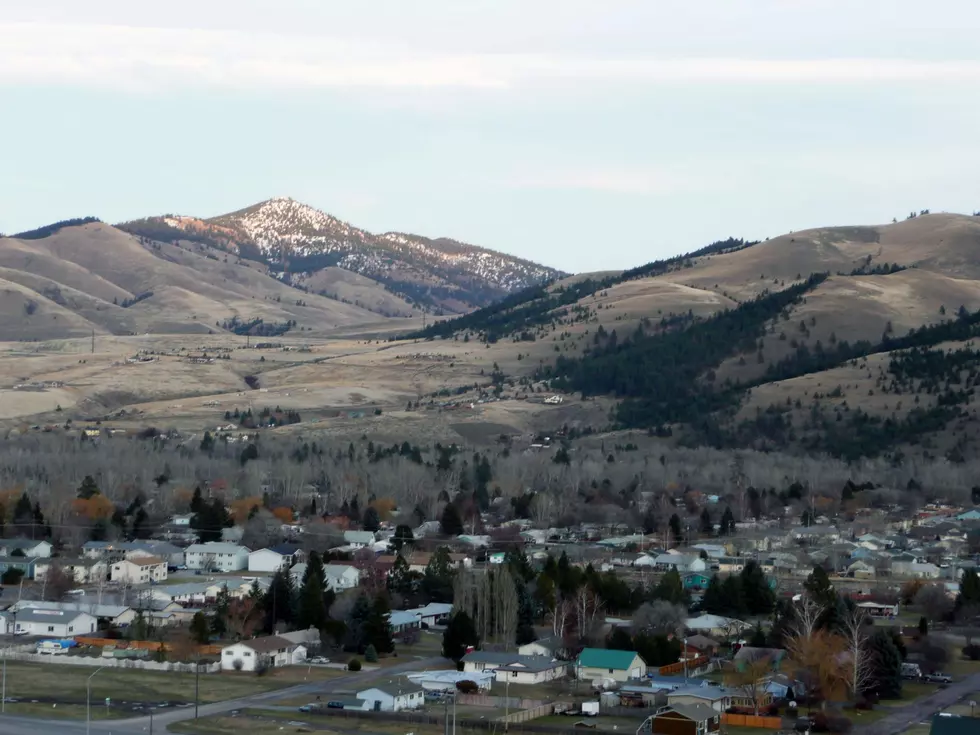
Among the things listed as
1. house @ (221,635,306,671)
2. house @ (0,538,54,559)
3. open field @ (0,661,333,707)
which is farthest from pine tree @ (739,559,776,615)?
house @ (0,538,54,559)

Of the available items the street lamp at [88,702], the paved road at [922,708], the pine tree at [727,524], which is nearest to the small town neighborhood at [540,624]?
the paved road at [922,708]

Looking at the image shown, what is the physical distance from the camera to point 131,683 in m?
49.9

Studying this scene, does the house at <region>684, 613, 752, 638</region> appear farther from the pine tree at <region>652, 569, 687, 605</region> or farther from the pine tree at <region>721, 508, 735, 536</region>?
the pine tree at <region>721, 508, 735, 536</region>

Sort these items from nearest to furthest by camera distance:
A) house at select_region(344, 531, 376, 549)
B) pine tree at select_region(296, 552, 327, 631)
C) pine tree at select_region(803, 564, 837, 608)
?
pine tree at select_region(803, 564, 837, 608)
pine tree at select_region(296, 552, 327, 631)
house at select_region(344, 531, 376, 549)

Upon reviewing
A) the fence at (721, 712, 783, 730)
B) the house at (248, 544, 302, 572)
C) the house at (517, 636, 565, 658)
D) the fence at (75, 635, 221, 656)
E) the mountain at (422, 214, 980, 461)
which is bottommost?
the fence at (721, 712, 783, 730)

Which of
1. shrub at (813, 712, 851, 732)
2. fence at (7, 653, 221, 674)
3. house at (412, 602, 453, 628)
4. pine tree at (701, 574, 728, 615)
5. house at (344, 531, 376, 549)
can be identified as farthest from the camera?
house at (344, 531, 376, 549)

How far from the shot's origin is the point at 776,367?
6604 inches

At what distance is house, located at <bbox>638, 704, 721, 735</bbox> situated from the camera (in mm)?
43156

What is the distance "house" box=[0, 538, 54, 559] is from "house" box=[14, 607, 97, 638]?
59.7 ft

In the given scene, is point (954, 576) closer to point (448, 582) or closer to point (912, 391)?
point (448, 582)

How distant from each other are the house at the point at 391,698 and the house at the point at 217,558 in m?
30.4

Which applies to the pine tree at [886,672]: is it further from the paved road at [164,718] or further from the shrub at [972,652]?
the paved road at [164,718]

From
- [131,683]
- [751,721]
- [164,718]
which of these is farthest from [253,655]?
[751,721]

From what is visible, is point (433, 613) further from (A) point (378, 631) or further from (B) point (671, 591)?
(B) point (671, 591)
